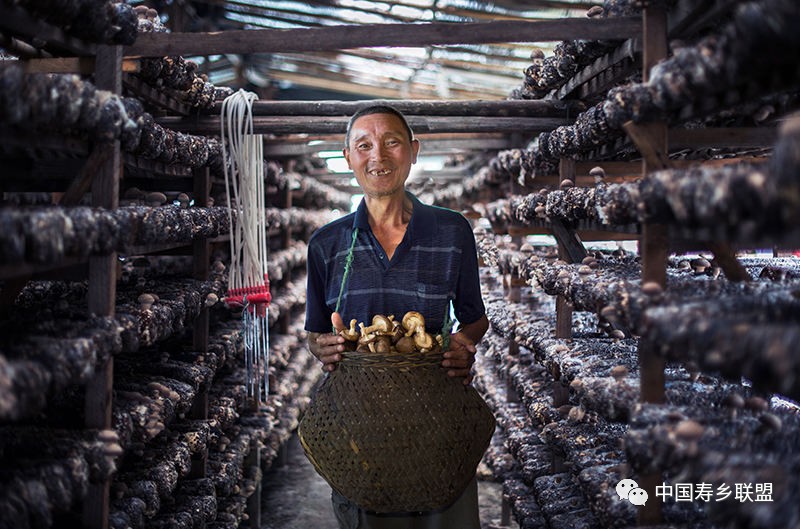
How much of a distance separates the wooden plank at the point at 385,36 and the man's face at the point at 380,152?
32 cm

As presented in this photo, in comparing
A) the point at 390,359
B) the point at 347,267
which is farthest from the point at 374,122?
the point at 390,359

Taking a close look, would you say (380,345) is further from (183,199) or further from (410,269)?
(183,199)

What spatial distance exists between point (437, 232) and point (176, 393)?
5.04 ft

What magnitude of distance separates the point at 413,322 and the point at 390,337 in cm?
11

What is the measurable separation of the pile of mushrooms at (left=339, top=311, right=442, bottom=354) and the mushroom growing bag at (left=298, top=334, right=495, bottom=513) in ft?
0.43

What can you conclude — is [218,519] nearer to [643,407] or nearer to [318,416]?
[318,416]

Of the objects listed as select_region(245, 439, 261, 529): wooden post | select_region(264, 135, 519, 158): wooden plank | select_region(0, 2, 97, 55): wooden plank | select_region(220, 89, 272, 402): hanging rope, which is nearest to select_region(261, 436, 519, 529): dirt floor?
select_region(245, 439, 261, 529): wooden post

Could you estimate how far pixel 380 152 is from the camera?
3215mm

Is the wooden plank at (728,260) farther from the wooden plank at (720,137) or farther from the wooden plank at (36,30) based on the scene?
the wooden plank at (36,30)

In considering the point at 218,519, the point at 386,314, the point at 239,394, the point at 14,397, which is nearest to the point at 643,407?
the point at 386,314

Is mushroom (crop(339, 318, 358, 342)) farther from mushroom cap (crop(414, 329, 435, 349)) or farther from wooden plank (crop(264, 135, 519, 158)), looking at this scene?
wooden plank (crop(264, 135, 519, 158))

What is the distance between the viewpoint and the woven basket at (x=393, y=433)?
2.81 metres

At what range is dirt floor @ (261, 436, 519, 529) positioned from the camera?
19.6 ft

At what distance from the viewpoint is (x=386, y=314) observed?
10.7ft
